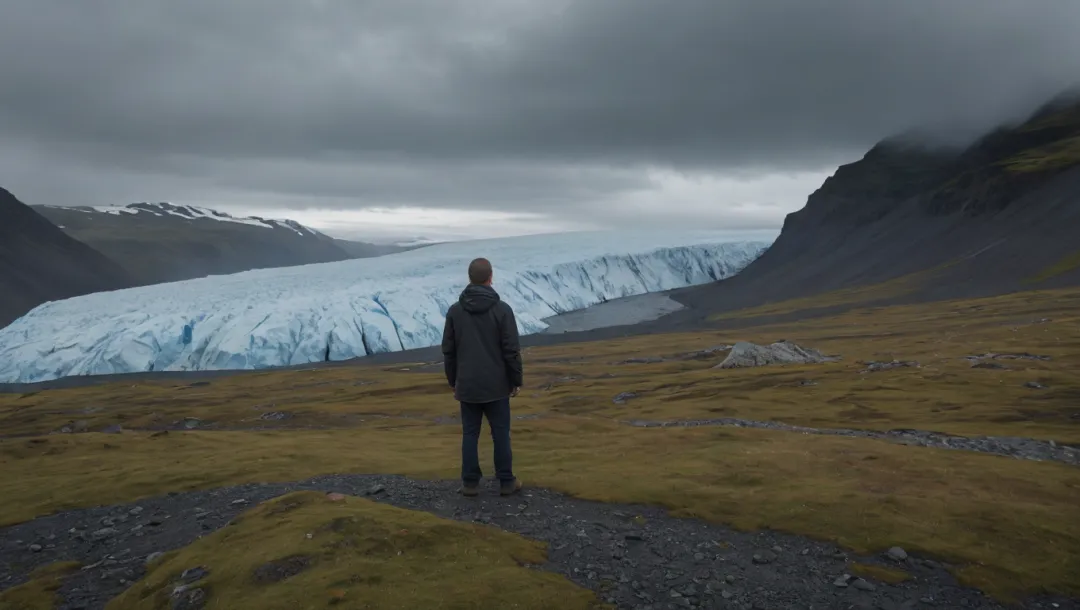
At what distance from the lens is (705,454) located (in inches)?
780

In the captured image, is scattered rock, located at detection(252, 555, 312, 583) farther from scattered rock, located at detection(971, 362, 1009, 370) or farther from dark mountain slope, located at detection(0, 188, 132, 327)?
dark mountain slope, located at detection(0, 188, 132, 327)

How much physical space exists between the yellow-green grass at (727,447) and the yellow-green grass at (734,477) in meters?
0.07

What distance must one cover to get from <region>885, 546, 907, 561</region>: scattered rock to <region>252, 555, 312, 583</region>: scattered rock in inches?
350

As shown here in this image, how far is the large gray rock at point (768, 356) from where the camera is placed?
185 feet

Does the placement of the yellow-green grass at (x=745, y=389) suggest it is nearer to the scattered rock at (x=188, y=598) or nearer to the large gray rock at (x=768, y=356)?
the large gray rock at (x=768, y=356)

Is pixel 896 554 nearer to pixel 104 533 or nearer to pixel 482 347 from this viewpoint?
pixel 482 347

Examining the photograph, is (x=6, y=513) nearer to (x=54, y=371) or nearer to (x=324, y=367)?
(x=324, y=367)

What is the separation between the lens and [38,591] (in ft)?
36.5

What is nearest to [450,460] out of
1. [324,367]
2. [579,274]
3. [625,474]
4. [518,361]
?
[625,474]

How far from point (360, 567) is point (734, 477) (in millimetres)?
9781

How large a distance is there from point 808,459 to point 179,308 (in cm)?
8382

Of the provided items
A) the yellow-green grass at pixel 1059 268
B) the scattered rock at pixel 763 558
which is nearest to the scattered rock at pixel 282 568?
the scattered rock at pixel 763 558

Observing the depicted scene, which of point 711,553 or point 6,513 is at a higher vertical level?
point 711,553

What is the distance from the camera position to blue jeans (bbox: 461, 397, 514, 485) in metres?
12.2
